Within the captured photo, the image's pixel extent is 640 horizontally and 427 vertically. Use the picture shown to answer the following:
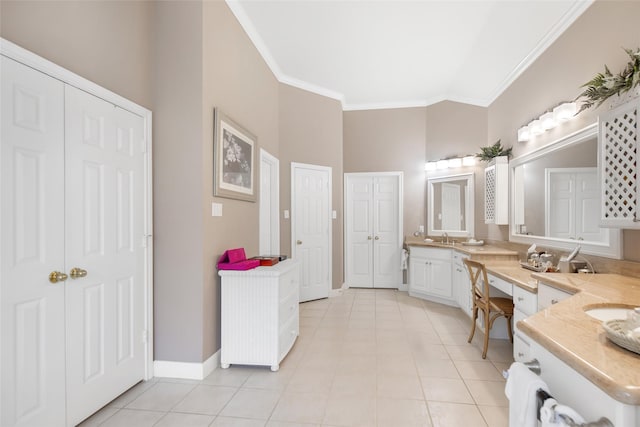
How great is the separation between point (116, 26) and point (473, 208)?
4.59m

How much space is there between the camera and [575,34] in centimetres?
252

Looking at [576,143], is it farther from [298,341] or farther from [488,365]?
[298,341]

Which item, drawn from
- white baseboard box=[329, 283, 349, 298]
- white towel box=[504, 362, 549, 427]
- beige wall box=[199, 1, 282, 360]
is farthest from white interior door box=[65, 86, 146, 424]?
white baseboard box=[329, 283, 349, 298]

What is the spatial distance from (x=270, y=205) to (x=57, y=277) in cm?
265

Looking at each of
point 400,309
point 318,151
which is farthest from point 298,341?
point 318,151

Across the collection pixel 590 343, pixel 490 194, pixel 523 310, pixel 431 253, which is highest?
pixel 490 194

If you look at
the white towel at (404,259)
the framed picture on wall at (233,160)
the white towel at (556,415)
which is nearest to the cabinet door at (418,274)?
the white towel at (404,259)

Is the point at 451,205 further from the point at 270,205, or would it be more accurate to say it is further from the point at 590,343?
the point at 590,343

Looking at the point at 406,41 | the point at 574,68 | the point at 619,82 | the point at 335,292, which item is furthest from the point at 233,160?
the point at 574,68

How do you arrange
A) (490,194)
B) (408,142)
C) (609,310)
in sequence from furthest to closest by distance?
(408,142), (490,194), (609,310)

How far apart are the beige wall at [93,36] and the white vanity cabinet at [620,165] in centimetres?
313

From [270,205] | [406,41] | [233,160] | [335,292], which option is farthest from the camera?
[335,292]

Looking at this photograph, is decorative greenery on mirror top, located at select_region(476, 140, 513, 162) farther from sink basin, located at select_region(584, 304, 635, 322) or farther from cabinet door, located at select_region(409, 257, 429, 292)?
sink basin, located at select_region(584, 304, 635, 322)

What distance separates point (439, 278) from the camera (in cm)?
434
